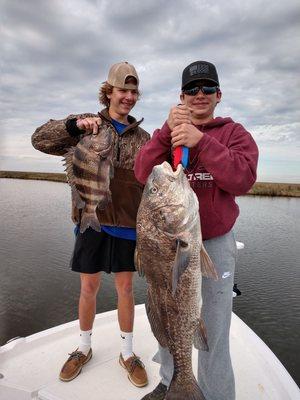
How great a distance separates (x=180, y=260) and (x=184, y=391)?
972mm

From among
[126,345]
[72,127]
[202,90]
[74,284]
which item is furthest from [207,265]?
[74,284]

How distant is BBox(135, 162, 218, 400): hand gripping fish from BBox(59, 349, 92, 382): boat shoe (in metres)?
1.69

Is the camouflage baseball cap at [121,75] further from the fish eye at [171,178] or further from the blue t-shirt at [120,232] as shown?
the fish eye at [171,178]

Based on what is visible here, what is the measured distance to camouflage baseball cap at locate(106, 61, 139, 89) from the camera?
12.1 ft

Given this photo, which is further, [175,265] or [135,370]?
[135,370]

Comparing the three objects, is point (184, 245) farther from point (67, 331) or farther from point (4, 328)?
point (4, 328)

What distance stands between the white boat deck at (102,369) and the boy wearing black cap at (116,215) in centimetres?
16

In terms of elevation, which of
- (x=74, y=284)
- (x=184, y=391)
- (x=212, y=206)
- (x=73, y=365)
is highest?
(x=212, y=206)

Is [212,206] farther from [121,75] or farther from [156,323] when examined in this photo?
[121,75]

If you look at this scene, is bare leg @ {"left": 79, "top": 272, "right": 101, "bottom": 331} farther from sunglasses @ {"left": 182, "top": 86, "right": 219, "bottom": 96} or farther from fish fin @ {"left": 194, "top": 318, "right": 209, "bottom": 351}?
sunglasses @ {"left": 182, "top": 86, "right": 219, "bottom": 96}

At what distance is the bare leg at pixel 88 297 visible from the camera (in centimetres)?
396

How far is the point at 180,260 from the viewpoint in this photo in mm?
2365

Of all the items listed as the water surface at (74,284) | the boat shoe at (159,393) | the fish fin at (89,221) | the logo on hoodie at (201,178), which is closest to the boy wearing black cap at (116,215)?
the fish fin at (89,221)

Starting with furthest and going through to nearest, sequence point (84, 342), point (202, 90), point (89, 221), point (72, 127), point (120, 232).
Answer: point (84, 342), point (120, 232), point (72, 127), point (89, 221), point (202, 90)
